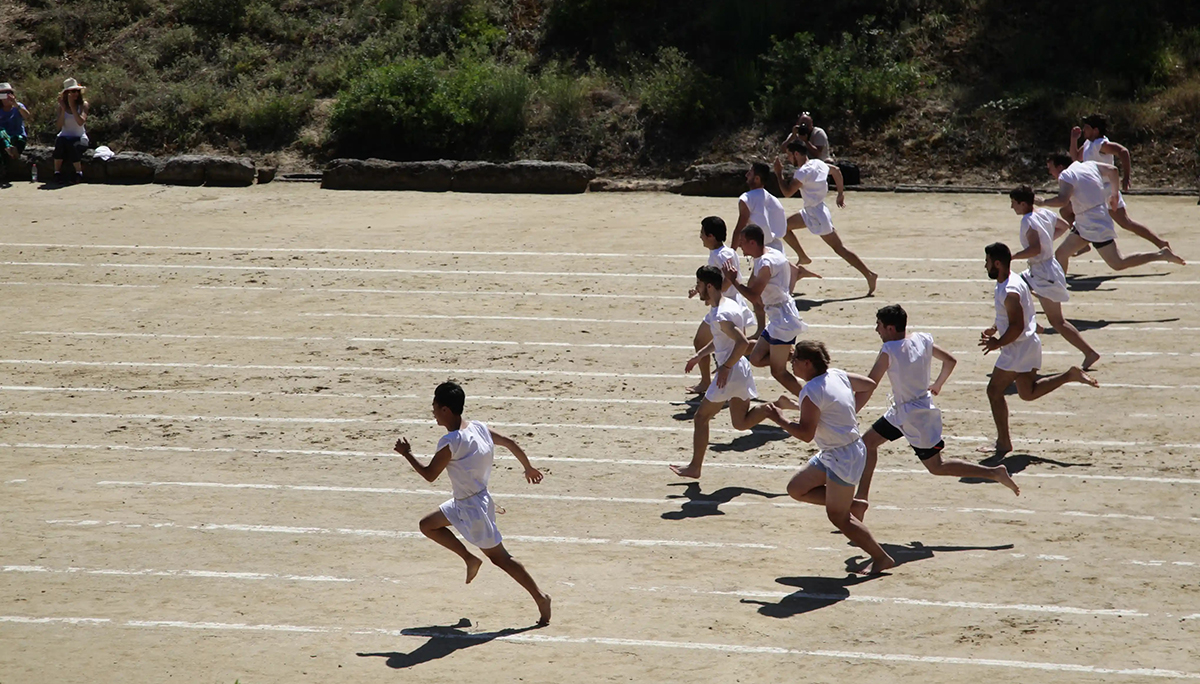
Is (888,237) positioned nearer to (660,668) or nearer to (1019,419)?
(1019,419)

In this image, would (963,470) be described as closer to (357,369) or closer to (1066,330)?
(1066,330)

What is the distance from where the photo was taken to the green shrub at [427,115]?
72.2 ft

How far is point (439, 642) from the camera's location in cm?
738

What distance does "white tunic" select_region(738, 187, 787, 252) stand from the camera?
12492 mm

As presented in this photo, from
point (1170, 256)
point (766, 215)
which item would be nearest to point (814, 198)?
point (766, 215)

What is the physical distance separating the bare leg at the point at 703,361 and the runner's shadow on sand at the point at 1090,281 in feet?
16.9

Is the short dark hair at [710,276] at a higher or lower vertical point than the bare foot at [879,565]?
higher

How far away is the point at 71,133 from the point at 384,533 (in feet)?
48.6

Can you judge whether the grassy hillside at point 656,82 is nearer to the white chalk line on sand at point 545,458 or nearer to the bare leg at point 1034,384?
the bare leg at point 1034,384

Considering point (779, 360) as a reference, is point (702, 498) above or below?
below

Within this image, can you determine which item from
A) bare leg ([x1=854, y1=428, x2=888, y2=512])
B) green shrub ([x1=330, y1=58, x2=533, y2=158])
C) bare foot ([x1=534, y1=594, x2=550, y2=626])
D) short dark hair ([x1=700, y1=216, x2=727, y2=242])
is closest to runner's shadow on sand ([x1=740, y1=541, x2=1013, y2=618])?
bare leg ([x1=854, y1=428, x2=888, y2=512])

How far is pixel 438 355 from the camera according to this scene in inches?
516

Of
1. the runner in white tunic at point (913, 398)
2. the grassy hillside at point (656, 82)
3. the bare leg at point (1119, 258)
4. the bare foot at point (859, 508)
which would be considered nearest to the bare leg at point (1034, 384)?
the runner in white tunic at point (913, 398)

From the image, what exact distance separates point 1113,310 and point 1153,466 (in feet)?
14.1
